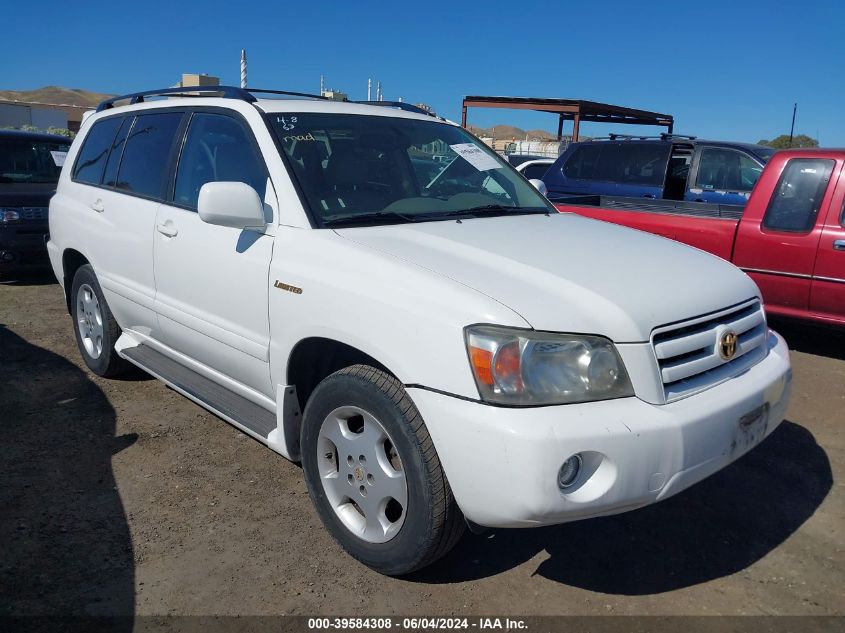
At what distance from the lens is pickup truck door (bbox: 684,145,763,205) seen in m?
8.55

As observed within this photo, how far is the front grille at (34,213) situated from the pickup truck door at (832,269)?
7818 millimetres

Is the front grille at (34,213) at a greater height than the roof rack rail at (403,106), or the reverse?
the roof rack rail at (403,106)

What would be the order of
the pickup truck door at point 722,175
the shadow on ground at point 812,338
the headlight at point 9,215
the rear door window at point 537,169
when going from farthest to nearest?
the rear door window at point 537,169 → the pickup truck door at point 722,175 → the headlight at point 9,215 → the shadow on ground at point 812,338

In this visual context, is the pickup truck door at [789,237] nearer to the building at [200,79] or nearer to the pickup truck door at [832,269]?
the pickup truck door at [832,269]

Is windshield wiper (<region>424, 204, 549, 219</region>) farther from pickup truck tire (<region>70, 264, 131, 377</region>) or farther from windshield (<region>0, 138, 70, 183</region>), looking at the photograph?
windshield (<region>0, 138, 70, 183</region>)

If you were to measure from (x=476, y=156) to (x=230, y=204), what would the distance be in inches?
62.7

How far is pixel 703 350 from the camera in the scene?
8.82 ft

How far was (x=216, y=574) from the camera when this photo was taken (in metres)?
2.84

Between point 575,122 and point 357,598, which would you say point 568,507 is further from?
point 575,122

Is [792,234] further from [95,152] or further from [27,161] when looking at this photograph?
[27,161]

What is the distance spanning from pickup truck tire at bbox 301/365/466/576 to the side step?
38 centimetres

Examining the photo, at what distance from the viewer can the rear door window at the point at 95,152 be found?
4.77 meters

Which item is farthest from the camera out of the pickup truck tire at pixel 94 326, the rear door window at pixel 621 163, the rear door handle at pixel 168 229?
the rear door window at pixel 621 163

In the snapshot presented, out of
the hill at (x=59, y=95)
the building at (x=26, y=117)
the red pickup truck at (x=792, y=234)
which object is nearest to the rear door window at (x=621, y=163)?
the red pickup truck at (x=792, y=234)
